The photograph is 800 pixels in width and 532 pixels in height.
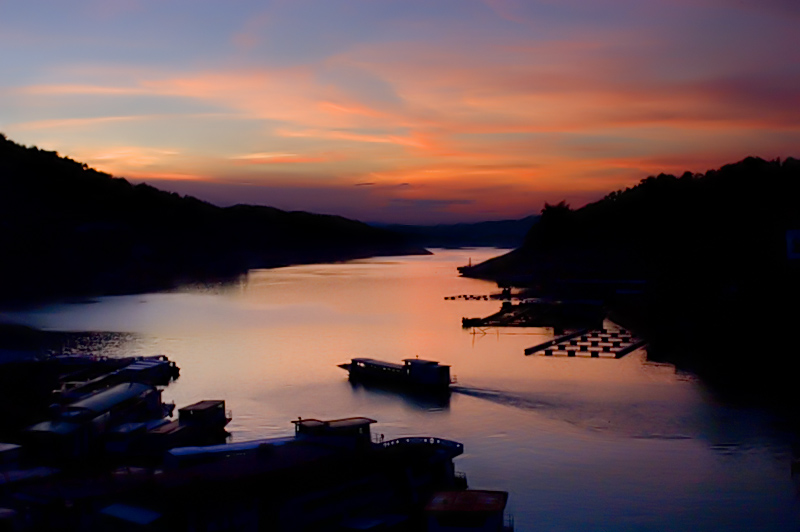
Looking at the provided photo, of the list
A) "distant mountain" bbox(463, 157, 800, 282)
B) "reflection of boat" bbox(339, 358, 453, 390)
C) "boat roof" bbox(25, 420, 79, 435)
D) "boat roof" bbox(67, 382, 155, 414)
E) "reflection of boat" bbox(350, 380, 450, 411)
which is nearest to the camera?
"boat roof" bbox(25, 420, 79, 435)

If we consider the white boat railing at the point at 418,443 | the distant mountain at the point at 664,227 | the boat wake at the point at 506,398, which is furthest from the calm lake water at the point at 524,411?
the distant mountain at the point at 664,227

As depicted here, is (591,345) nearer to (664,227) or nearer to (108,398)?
(108,398)

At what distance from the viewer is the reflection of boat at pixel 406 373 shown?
12.8 meters

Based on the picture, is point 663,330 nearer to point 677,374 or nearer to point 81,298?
point 677,374

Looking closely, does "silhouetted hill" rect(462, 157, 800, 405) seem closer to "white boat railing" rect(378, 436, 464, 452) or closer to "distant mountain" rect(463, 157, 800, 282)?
"distant mountain" rect(463, 157, 800, 282)

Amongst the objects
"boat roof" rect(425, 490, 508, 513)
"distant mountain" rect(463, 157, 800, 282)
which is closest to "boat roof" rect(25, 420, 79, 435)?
"boat roof" rect(425, 490, 508, 513)

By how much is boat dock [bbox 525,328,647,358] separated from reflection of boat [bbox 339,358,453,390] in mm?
4407

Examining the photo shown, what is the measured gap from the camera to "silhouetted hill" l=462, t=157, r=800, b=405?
54.6ft

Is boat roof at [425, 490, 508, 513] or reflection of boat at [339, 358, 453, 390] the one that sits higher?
boat roof at [425, 490, 508, 513]

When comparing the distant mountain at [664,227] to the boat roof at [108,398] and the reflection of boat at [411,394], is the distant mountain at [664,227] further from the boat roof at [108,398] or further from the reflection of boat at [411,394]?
the boat roof at [108,398]

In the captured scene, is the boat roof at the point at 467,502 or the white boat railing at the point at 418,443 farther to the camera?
the white boat railing at the point at 418,443

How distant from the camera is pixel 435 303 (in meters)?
29.1

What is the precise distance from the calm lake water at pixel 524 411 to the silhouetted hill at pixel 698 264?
239cm

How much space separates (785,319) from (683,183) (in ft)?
92.2
